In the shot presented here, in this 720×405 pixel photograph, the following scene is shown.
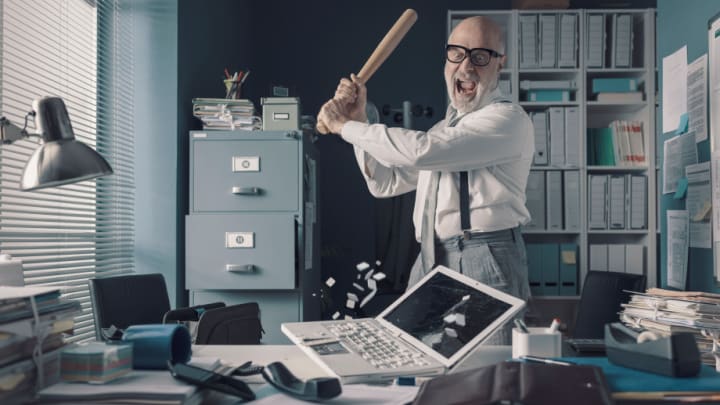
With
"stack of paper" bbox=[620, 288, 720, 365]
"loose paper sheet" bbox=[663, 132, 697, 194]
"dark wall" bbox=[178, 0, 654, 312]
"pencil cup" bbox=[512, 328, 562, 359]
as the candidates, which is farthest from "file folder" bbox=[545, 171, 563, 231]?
"pencil cup" bbox=[512, 328, 562, 359]

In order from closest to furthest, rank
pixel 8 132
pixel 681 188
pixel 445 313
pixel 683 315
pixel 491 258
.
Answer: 1. pixel 8 132
2. pixel 445 313
3. pixel 683 315
4. pixel 491 258
5. pixel 681 188

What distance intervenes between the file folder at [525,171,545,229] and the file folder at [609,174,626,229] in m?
0.42

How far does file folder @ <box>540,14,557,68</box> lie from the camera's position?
396cm

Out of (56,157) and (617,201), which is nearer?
(56,157)

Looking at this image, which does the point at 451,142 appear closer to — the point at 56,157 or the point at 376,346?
the point at 376,346

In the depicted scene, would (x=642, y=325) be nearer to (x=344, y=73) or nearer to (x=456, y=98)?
(x=456, y=98)

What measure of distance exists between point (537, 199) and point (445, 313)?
113 inches

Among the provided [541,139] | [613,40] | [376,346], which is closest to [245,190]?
[376,346]

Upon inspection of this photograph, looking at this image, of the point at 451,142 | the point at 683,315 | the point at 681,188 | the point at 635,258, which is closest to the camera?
the point at 683,315

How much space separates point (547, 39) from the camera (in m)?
3.97

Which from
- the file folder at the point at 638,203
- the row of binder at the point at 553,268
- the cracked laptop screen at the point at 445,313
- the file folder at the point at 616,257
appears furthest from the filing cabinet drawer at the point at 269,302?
the file folder at the point at 638,203

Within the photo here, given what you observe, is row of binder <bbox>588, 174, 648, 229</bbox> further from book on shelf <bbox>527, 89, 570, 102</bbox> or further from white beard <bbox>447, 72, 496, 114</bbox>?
white beard <bbox>447, 72, 496, 114</bbox>

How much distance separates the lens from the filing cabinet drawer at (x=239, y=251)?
9.36ft

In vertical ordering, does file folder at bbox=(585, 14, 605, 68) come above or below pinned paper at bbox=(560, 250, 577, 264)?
above
